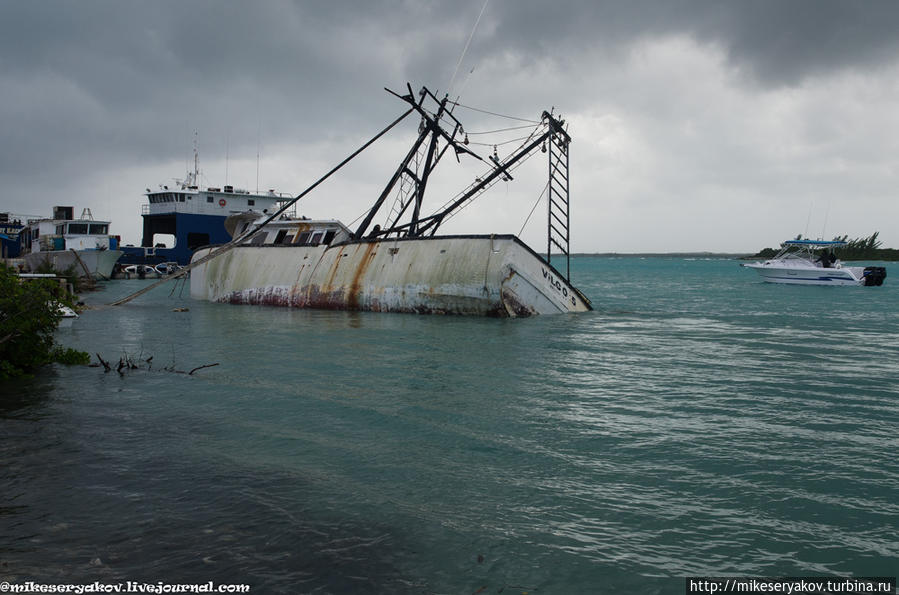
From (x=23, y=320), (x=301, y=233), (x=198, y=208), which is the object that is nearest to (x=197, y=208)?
(x=198, y=208)

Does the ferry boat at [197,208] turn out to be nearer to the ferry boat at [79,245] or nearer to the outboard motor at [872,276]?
the ferry boat at [79,245]

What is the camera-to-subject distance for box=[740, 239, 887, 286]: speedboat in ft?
166

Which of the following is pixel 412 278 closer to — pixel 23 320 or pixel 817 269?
pixel 23 320

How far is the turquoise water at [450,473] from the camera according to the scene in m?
4.66

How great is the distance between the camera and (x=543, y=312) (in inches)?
883

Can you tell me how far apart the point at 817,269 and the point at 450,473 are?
5380 centimetres

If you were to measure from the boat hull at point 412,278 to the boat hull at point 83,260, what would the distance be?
2921 centimetres

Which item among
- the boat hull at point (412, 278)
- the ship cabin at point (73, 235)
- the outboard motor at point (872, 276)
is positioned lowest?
the boat hull at point (412, 278)

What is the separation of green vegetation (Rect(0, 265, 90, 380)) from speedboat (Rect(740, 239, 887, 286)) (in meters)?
54.8

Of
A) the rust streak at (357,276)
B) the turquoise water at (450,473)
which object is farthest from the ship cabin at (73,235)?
the turquoise water at (450,473)

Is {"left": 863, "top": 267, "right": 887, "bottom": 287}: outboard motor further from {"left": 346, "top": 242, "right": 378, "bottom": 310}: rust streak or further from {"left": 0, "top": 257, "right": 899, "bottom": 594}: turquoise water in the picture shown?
{"left": 346, "top": 242, "right": 378, "bottom": 310}: rust streak

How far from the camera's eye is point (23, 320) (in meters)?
10.6

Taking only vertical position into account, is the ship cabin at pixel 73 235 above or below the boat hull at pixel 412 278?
above

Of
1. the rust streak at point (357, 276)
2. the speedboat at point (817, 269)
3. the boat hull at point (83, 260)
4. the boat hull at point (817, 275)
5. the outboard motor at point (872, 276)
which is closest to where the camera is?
the rust streak at point (357, 276)
